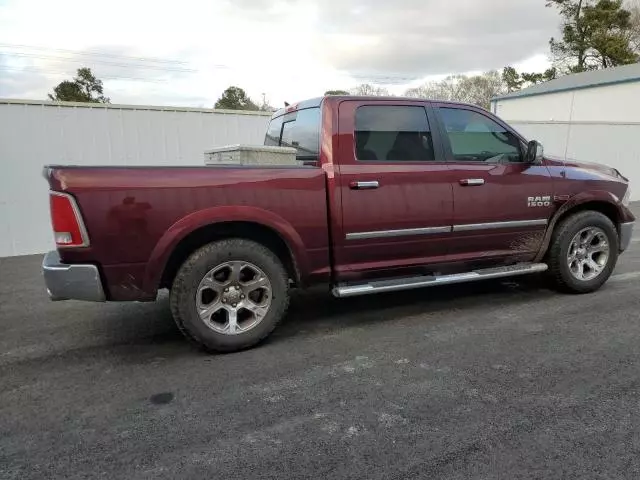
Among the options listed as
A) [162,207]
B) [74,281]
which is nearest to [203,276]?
[162,207]

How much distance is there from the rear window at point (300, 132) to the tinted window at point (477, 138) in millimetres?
1190

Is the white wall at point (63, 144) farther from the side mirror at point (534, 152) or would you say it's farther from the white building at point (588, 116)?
the white building at point (588, 116)

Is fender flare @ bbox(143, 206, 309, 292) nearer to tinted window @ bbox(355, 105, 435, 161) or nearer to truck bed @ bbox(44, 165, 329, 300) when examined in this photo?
truck bed @ bbox(44, 165, 329, 300)

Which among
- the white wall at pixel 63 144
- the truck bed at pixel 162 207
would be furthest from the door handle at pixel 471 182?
the white wall at pixel 63 144

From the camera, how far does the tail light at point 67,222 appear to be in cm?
342

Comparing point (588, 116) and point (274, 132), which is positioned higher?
point (588, 116)

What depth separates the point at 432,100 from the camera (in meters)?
4.69

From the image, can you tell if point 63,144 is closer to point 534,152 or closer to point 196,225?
point 196,225

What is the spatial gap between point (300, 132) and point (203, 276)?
176 cm

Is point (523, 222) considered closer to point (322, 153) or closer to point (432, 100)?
point (432, 100)

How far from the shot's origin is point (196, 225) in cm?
368

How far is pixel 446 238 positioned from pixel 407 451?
238cm

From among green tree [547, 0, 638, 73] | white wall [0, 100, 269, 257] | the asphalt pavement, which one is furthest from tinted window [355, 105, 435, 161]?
green tree [547, 0, 638, 73]

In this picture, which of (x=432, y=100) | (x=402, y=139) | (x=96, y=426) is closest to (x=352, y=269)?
(x=402, y=139)
